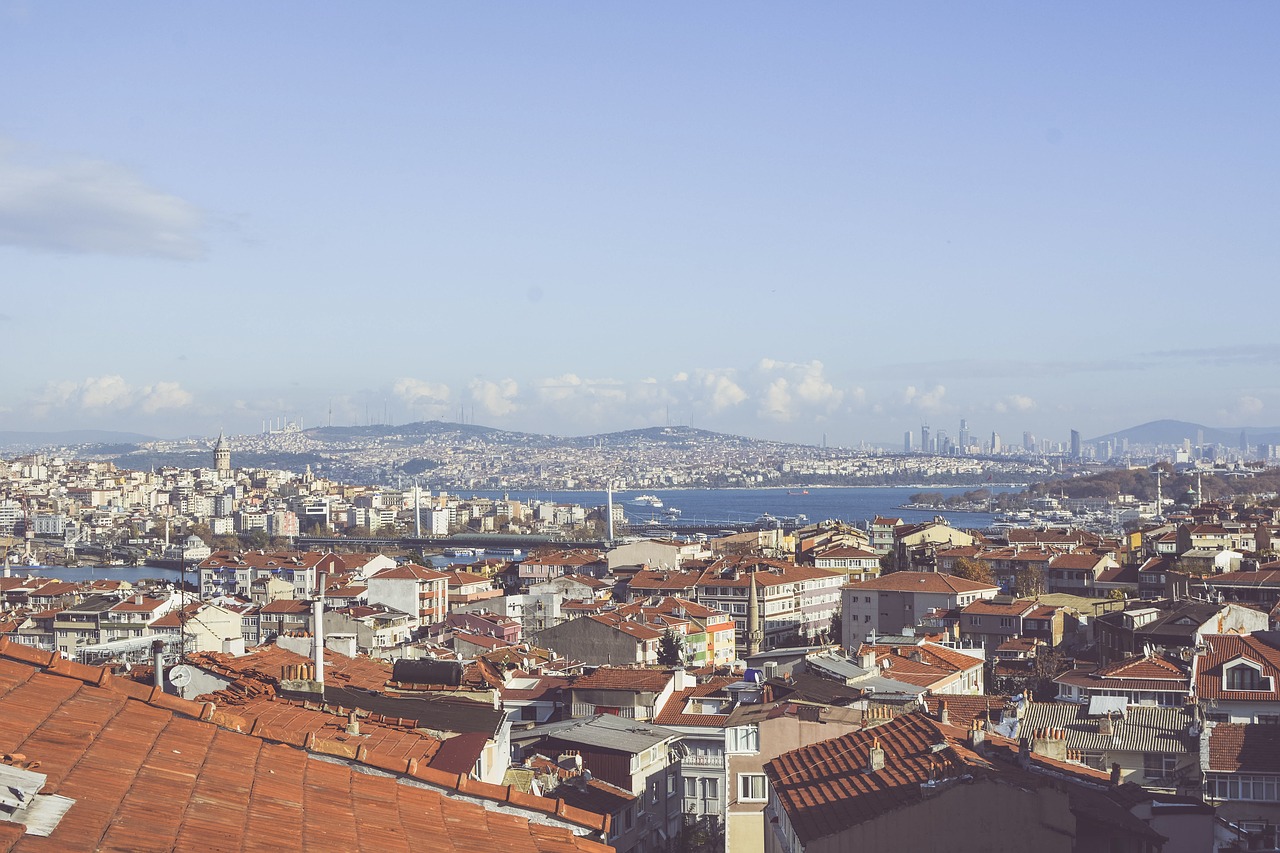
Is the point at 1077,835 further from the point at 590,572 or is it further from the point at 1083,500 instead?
the point at 1083,500

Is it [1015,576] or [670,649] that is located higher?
[670,649]

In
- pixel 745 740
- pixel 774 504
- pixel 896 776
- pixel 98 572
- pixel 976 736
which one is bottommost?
pixel 774 504

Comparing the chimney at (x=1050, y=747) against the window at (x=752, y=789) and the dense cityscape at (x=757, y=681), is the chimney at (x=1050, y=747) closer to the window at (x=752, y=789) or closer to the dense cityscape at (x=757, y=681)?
the dense cityscape at (x=757, y=681)

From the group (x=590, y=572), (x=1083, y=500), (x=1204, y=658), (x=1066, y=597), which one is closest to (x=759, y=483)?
(x=1083, y=500)

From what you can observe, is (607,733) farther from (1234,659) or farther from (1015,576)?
(1015,576)

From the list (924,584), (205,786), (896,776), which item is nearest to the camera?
(205,786)

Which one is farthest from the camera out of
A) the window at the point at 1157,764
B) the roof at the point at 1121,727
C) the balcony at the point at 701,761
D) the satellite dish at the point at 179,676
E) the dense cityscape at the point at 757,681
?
the balcony at the point at 701,761

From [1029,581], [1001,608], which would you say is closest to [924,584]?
[1001,608]

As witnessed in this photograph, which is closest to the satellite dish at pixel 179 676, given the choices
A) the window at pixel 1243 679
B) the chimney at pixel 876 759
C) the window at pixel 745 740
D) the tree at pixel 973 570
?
the chimney at pixel 876 759
